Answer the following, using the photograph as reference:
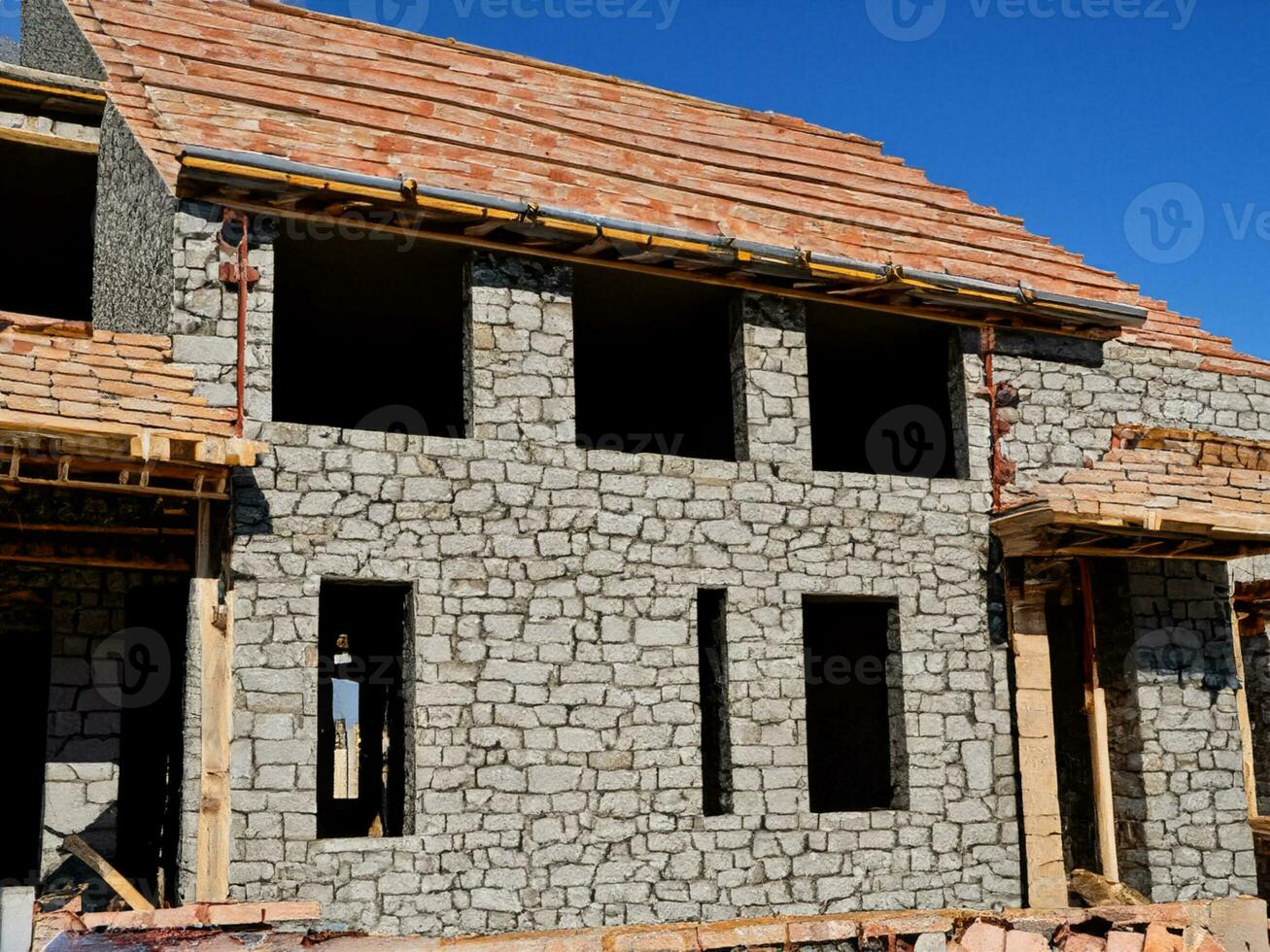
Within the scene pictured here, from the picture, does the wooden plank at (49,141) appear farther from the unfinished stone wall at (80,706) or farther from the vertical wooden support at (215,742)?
the vertical wooden support at (215,742)

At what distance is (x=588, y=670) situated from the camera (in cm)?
998

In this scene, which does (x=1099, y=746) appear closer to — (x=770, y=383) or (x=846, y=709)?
(x=846, y=709)

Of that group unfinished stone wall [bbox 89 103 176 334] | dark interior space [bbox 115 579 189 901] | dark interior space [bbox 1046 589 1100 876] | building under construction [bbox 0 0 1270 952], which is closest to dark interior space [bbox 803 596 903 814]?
building under construction [bbox 0 0 1270 952]

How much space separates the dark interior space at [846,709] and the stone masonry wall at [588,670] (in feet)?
10.9

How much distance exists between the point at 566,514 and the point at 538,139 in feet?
12.9

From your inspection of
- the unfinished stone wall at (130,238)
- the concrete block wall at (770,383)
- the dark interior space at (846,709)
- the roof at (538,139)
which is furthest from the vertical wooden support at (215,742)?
the dark interior space at (846,709)

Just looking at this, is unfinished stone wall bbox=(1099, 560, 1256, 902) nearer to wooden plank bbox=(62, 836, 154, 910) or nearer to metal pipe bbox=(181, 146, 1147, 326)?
metal pipe bbox=(181, 146, 1147, 326)

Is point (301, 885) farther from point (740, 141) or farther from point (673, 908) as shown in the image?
point (740, 141)

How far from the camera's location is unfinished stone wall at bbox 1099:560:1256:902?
1145 cm

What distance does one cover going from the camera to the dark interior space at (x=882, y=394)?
40.8 ft

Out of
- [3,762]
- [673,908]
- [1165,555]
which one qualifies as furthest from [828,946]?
[3,762]

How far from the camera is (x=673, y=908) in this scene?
988cm

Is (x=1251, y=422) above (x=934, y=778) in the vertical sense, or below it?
above

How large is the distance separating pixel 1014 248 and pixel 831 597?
4451mm
